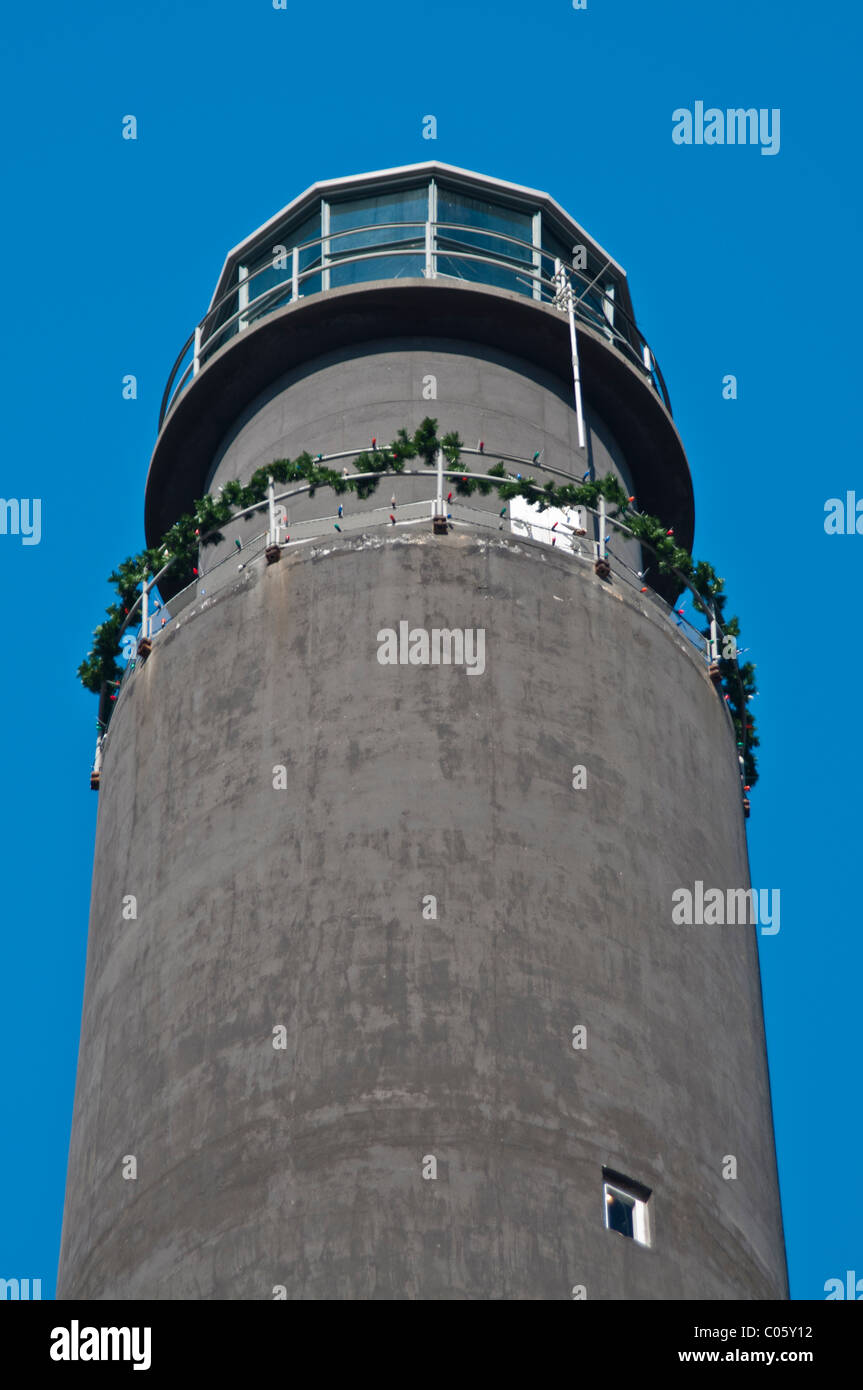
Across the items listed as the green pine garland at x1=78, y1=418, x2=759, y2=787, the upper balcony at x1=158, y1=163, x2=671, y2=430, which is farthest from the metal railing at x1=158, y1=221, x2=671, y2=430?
the green pine garland at x1=78, y1=418, x2=759, y2=787

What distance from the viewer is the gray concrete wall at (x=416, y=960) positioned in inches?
1346

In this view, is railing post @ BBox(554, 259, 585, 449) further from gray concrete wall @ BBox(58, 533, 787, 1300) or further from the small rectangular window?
the small rectangular window

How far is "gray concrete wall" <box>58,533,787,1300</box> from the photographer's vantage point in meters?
34.2

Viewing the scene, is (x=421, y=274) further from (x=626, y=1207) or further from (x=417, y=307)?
(x=626, y=1207)

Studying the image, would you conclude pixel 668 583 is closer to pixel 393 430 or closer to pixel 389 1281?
pixel 393 430

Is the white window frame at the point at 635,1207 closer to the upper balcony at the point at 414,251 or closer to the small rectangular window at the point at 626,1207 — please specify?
the small rectangular window at the point at 626,1207

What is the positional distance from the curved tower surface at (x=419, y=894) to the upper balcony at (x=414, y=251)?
919 mm

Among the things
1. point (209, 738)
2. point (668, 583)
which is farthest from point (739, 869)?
point (209, 738)

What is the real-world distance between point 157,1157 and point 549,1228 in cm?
514

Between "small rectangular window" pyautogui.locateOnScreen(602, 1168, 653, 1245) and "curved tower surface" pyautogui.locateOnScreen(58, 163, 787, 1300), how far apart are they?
0.03m

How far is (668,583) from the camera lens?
43156 millimetres

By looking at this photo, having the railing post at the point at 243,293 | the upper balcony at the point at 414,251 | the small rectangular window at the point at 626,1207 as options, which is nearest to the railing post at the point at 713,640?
the upper balcony at the point at 414,251
